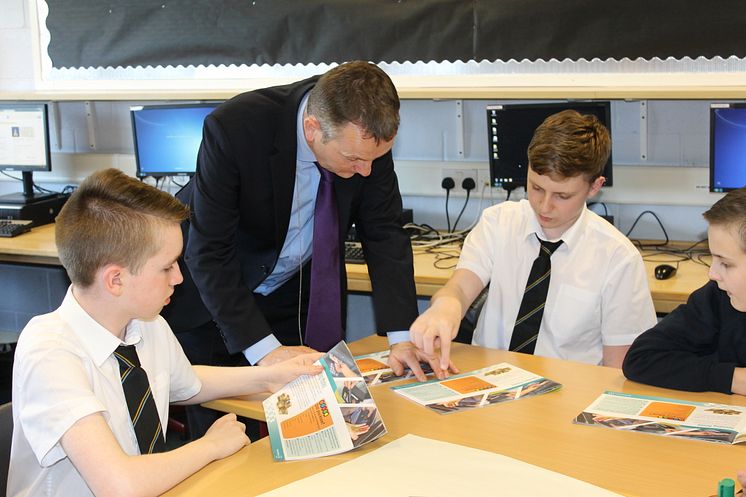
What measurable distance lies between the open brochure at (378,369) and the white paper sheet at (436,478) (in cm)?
37

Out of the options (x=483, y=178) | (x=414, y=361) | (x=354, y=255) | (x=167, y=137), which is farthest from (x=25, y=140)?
(x=414, y=361)

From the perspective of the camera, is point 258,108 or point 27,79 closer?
point 258,108

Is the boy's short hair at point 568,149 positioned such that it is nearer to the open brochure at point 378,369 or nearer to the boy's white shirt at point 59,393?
the open brochure at point 378,369

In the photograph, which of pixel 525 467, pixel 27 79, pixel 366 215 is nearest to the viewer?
pixel 525 467

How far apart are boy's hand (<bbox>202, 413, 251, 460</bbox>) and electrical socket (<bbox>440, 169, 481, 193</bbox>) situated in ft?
7.22

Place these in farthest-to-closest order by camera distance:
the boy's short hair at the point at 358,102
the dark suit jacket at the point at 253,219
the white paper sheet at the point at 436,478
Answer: the dark suit jacket at the point at 253,219, the boy's short hair at the point at 358,102, the white paper sheet at the point at 436,478

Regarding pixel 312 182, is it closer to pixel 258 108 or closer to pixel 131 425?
pixel 258 108

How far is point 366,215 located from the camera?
2168 mm

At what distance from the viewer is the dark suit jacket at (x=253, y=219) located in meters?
1.95

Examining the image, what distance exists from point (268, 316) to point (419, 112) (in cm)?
170

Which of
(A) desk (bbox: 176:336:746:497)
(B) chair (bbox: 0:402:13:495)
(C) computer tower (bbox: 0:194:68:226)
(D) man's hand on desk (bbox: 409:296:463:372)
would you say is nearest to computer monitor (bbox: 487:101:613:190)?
(D) man's hand on desk (bbox: 409:296:463:372)

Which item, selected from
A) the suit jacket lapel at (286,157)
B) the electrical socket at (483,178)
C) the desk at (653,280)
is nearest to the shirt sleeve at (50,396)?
the suit jacket lapel at (286,157)

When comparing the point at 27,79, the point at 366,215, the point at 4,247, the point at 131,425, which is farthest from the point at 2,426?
the point at 27,79

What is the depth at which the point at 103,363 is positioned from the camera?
58.2 inches
